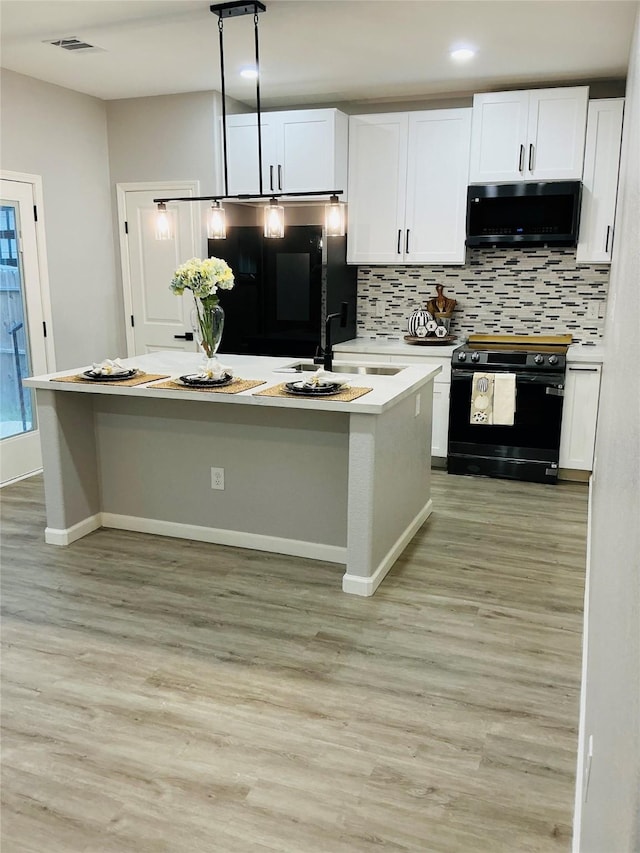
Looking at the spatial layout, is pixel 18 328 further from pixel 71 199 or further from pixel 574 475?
pixel 574 475

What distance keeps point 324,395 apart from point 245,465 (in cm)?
71

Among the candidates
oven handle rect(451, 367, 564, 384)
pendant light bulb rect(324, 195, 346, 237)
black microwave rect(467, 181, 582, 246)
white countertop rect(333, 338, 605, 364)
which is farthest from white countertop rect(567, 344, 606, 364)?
pendant light bulb rect(324, 195, 346, 237)

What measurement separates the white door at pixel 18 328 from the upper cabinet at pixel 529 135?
3153 mm

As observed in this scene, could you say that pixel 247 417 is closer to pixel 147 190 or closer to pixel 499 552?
pixel 499 552

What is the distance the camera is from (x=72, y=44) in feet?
13.3

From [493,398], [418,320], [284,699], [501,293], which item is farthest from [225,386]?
[501,293]

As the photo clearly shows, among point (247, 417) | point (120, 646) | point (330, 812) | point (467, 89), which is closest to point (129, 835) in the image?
point (330, 812)

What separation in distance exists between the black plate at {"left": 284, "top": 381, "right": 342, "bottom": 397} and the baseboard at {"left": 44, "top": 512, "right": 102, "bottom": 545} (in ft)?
4.88

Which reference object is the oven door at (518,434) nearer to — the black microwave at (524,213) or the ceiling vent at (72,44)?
the black microwave at (524,213)

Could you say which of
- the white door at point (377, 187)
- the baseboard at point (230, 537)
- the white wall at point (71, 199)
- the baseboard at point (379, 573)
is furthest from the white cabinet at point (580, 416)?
the white wall at point (71, 199)

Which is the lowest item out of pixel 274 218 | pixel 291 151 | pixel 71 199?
pixel 274 218

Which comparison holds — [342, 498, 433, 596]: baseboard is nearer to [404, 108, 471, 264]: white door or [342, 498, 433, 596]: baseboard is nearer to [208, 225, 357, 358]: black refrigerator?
[208, 225, 357, 358]: black refrigerator

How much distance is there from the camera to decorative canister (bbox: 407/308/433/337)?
18.0ft

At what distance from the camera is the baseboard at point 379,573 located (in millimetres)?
3246
